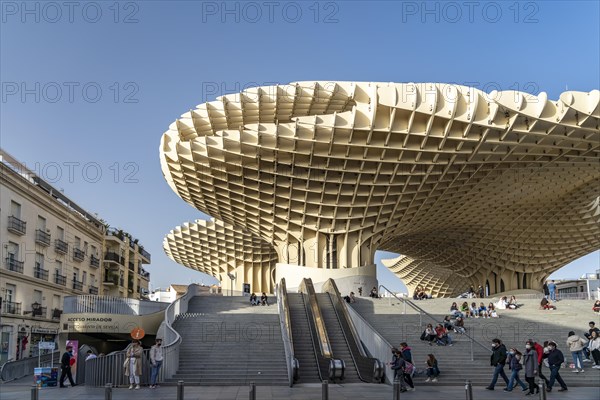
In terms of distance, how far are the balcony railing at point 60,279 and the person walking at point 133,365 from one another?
27.8 meters

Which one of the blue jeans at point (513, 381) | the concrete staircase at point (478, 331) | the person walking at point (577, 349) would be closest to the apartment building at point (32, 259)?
the concrete staircase at point (478, 331)

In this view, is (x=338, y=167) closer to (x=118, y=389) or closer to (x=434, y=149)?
(x=434, y=149)

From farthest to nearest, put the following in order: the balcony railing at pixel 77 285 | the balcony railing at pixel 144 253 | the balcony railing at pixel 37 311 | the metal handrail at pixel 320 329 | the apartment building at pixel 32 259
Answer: the balcony railing at pixel 144 253, the balcony railing at pixel 77 285, the balcony railing at pixel 37 311, the apartment building at pixel 32 259, the metal handrail at pixel 320 329

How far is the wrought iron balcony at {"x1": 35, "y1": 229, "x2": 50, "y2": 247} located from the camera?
40084 millimetres

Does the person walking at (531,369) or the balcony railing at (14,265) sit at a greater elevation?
the balcony railing at (14,265)

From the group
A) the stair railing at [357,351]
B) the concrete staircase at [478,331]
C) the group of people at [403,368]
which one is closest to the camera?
the group of people at [403,368]

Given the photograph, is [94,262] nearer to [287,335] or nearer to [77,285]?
[77,285]

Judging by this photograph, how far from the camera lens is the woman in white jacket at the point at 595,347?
20.5 meters

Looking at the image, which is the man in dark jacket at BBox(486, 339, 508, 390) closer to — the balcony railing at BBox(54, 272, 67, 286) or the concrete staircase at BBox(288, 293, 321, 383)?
the concrete staircase at BBox(288, 293, 321, 383)

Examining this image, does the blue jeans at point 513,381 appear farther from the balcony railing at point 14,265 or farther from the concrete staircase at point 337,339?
the balcony railing at point 14,265

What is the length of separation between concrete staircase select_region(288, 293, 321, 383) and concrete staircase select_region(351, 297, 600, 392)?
288cm

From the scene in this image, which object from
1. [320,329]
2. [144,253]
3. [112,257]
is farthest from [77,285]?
[320,329]

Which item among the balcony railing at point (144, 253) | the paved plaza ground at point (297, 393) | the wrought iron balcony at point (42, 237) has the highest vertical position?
the balcony railing at point (144, 253)

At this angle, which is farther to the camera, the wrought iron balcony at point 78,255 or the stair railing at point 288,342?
the wrought iron balcony at point 78,255
